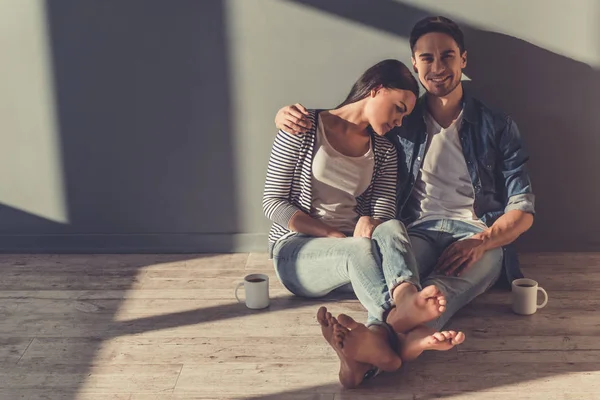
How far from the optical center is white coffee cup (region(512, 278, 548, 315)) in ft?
8.12

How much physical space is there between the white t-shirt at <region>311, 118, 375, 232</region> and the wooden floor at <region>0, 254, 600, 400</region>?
0.27 m

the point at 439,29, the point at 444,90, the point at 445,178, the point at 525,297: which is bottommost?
the point at 525,297

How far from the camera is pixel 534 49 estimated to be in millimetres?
2855

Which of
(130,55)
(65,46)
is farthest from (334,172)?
(65,46)

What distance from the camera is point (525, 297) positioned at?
2.48 meters

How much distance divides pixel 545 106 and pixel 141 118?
1442 mm

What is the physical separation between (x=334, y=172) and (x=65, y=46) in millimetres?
1111

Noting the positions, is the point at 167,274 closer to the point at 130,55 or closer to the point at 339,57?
the point at 130,55

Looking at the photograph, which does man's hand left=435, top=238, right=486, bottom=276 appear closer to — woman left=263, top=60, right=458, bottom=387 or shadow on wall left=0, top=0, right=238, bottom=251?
woman left=263, top=60, right=458, bottom=387

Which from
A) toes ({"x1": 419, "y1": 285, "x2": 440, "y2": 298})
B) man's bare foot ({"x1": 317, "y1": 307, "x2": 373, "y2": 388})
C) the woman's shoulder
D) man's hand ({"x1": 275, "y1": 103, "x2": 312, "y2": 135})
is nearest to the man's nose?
the woman's shoulder

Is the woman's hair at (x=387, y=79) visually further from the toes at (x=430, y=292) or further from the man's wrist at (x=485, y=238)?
the toes at (x=430, y=292)

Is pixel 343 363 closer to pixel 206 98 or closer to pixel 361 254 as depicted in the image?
pixel 361 254

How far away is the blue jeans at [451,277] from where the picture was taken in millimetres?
2428

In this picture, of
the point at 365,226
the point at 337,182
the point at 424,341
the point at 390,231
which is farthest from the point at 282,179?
the point at 424,341
